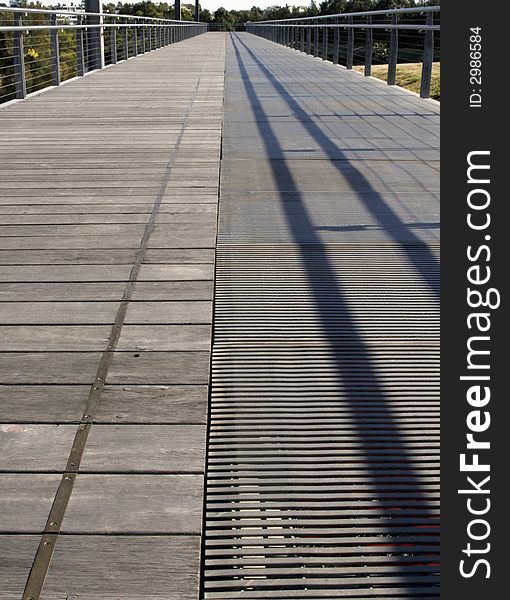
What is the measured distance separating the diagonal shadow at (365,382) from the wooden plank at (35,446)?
67 cm

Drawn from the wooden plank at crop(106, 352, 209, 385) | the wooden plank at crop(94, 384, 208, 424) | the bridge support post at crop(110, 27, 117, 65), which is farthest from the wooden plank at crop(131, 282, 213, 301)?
the bridge support post at crop(110, 27, 117, 65)

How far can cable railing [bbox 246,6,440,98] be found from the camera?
856cm

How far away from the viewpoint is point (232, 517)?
1783mm

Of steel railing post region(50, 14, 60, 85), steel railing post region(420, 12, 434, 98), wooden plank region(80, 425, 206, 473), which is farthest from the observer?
steel railing post region(50, 14, 60, 85)

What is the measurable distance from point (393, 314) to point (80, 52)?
9574 millimetres

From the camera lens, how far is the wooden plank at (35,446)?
6.42ft

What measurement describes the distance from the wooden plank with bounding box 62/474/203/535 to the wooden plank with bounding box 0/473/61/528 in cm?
5

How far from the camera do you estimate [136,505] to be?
1.80 meters

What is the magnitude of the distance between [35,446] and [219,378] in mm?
586

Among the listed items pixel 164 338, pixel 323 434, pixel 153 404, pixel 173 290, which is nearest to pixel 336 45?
pixel 173 290

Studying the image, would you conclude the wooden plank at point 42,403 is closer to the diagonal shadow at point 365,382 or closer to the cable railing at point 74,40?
the diagonal shadow at point 365,382

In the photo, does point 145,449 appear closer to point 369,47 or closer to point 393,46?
point 393,46

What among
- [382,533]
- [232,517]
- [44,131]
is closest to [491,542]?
[382,533]

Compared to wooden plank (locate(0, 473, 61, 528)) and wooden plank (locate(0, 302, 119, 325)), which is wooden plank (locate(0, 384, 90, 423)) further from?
wooden plank (locate(0, 302, 119, 325))
